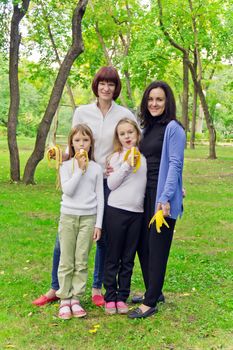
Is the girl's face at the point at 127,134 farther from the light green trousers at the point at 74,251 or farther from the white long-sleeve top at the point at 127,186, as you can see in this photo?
the light green trousers at the point at 74,251

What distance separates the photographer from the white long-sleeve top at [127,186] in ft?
14.1

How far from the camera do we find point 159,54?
19750mm

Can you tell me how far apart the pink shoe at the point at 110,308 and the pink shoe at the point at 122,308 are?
0.04m

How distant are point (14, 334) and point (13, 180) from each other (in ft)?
31.3

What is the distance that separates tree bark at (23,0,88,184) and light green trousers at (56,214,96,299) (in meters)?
8.48

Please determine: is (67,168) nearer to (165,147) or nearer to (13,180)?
(165,147)

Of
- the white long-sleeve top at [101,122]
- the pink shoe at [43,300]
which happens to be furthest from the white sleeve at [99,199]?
the pink shoe at [43,300]

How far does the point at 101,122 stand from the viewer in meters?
4.42

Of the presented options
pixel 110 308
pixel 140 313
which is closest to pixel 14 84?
pixel 110 308

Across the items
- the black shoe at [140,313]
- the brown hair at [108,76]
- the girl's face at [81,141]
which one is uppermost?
the brown hair at [108,76]

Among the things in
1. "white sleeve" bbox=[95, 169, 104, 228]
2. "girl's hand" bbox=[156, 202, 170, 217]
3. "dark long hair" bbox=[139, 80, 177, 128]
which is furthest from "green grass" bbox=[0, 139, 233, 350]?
"dark long hair" bbox=[139, 80, 177, 128]

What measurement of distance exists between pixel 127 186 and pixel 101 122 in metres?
0.60

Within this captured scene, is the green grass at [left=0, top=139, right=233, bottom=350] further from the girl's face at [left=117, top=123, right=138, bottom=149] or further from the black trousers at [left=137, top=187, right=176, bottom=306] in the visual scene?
the girl's face at [left=117, top=123, right=138, bottom=149]

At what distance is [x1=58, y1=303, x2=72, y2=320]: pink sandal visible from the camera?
4.36 m
